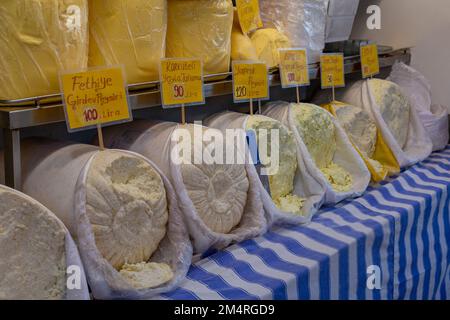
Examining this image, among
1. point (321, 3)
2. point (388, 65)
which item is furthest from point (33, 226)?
point (388, 65)

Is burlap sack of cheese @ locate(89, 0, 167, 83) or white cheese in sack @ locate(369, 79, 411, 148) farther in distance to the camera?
white cheese in sack @ locate(369, 79, 411, 148)

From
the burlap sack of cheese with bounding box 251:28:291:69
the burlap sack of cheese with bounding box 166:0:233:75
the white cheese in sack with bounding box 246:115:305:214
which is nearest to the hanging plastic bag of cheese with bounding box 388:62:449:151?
the burlap sack of cheese with bounding box 251:28:291:69

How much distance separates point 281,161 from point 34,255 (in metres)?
0.75

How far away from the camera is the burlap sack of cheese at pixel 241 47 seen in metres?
1.51

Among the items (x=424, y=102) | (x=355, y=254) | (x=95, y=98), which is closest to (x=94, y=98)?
(x=95, y=98)

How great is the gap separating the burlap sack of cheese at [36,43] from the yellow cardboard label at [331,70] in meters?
0.94

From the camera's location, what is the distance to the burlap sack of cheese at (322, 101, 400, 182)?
1.78m

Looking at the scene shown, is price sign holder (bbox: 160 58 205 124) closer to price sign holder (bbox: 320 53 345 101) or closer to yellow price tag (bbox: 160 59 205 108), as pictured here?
yellow price tag (bbox: 160 59 205 108)

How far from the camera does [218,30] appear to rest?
135 cm

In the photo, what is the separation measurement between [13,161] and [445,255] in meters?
1.37

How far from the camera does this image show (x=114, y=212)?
103 centimetres

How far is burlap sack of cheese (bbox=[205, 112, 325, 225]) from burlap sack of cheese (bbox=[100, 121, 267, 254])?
0.24 ft

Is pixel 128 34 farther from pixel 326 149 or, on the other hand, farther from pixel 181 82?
pixel 326 149

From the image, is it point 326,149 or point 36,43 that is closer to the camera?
point 36,43
